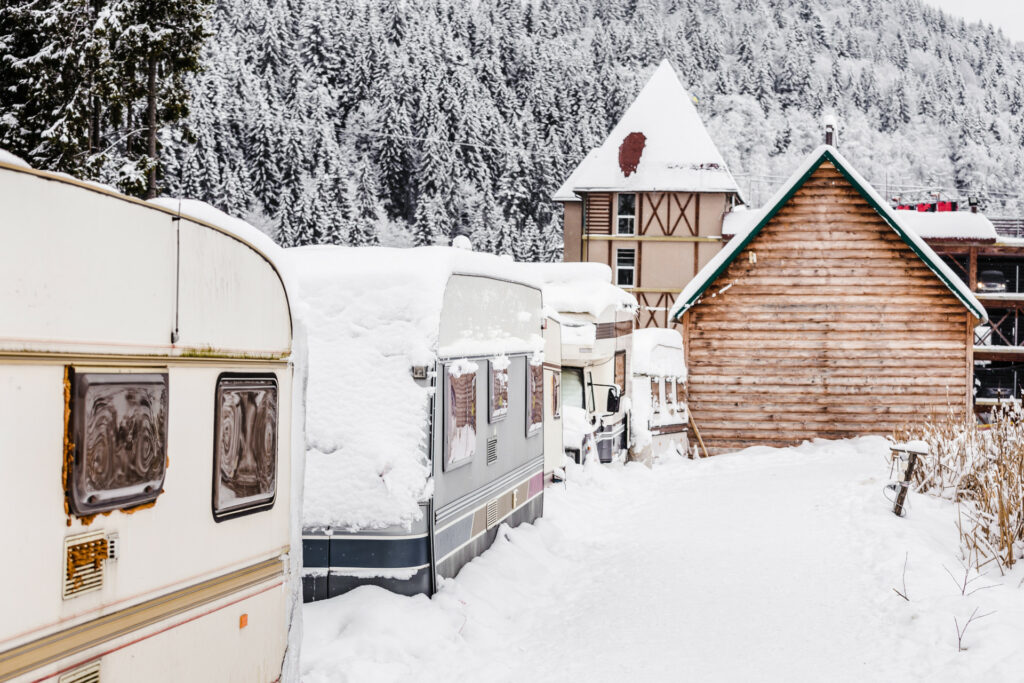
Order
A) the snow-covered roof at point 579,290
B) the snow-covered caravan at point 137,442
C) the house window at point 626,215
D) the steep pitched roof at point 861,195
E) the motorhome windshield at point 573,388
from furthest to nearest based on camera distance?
the house window at point 626,215 → the steep pitched roof at point 861,195 → the motorhome windshield at point 573,388 → the snow-covered roof at point 579,290 → the snow-covered caravan at point 137,442

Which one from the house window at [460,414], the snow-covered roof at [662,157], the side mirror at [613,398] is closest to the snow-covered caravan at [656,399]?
the side mirror at [613,398]

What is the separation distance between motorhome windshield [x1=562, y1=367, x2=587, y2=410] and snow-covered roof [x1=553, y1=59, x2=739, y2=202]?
88.8 ft

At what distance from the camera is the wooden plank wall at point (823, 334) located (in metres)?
19.8

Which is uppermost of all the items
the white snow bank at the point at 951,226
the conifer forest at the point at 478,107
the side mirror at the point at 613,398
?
the conifer forest at the point at 478,107

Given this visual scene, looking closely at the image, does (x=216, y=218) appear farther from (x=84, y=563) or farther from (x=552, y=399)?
(x=552, y=399)

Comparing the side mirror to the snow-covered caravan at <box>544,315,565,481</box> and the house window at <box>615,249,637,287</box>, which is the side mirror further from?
the house window at <box>615,249,637,287</box>

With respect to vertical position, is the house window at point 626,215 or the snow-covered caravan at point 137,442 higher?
the house window at point 626,215

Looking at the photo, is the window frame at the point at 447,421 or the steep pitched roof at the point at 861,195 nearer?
the window frame at the point at 447,421

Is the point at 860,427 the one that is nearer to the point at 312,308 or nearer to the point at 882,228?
the point at 882,228

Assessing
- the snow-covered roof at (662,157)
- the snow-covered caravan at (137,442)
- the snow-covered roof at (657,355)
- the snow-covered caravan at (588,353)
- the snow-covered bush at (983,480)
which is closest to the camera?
the snow-covered caravan at (137,442)

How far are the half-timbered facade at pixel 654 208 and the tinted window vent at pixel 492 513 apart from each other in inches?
1287

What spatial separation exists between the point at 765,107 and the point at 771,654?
118426 millimetres

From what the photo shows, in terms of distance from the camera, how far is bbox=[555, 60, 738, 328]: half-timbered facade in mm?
A: 41594

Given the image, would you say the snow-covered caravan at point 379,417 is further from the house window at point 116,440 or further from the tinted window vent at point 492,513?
the house window at point 116,440
